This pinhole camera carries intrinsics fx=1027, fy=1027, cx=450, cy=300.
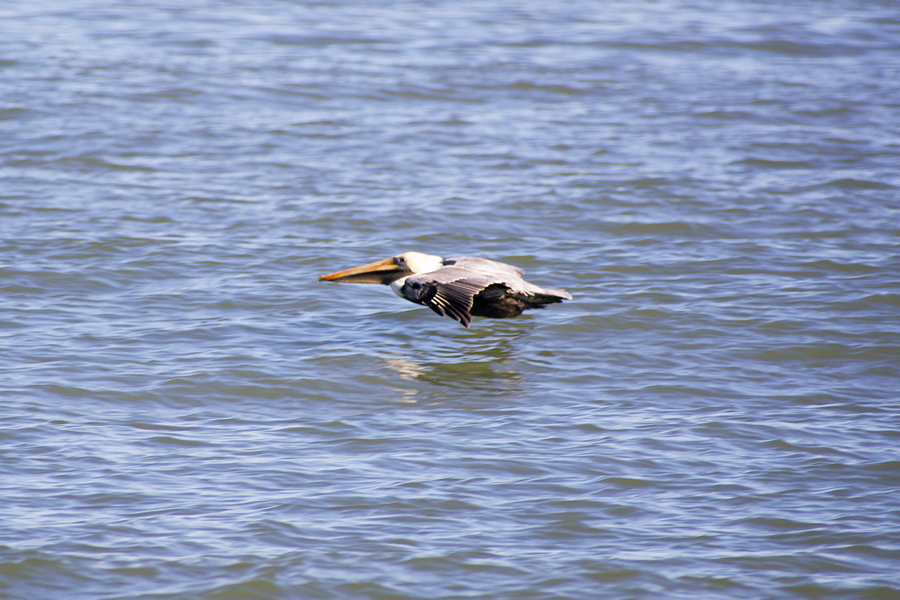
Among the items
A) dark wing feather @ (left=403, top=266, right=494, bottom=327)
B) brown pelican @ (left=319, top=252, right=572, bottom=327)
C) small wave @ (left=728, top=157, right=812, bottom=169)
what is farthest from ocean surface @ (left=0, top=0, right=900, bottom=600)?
dark wing feather @ (left=403, top=266, right=494, bottom=327)

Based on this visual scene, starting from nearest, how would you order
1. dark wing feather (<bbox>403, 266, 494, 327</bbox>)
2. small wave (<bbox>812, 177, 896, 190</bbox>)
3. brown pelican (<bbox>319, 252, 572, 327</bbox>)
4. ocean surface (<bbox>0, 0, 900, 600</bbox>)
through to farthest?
ocean surface (<bbox>0, 0, 900, 600</bbox>)
dark wing feather (<bbox>403, 266, 494, 327</bbox>)
brown pelican (<bbox>319, 252, 572, 327</bbox>)
small wave (<bbox>812, 177, 896, 190</bbox>)

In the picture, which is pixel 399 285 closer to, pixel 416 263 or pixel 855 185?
pixel 416 263

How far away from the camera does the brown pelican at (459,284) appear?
7227mm

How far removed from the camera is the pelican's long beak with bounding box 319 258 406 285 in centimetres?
798

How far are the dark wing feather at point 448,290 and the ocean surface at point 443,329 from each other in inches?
17.9

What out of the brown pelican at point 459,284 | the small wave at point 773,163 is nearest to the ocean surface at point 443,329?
the small wave at point 773,163

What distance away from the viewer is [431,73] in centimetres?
1516

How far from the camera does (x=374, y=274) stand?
8008 millimetres

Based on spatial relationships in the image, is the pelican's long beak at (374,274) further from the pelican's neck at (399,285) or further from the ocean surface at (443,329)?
the ocean surface at (443,329)

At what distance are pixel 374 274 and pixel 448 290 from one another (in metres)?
0.93

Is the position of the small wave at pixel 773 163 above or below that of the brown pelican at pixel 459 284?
above

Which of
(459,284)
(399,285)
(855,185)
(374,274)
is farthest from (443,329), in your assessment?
(855,185)

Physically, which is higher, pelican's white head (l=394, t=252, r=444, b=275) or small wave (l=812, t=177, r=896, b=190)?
small wave (l=812, t=177, r=896, b=190)

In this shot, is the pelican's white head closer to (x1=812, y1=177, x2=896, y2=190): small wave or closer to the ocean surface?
the ocean surface
